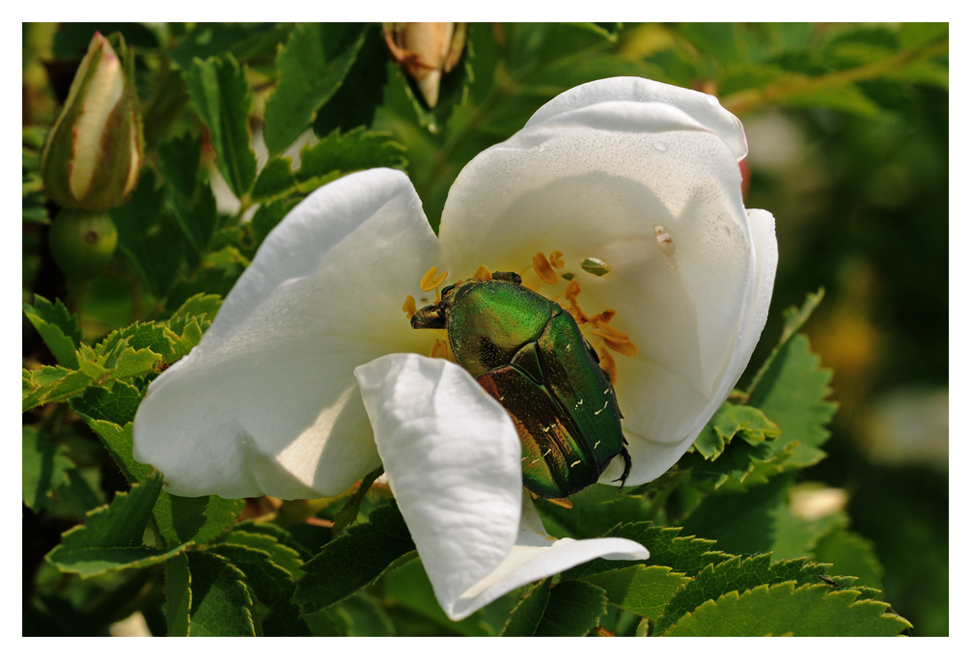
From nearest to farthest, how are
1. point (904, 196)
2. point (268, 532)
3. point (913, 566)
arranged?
point (268, 532), point (913, 566), point (904, 196)

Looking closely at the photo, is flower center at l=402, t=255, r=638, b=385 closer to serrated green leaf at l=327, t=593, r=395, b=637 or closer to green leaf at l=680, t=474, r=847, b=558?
green leaf at l=680, t=474, r=847, b=558

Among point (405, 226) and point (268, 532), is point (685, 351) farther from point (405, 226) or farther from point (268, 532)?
point (268, 532)

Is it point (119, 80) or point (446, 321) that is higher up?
point (119, 80)

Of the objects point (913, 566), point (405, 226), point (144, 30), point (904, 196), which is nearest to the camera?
point (405, 226)

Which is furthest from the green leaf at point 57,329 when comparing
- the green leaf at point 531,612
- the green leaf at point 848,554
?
the green leaf at point 848,554

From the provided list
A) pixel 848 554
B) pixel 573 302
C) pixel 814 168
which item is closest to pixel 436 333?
pixel 573 302

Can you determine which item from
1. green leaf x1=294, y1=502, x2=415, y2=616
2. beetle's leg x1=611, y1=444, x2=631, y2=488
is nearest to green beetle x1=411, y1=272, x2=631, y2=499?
beetle's leg x1=611, y1=444, x2=631, y2=488

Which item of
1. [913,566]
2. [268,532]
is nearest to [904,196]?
[913,566]
